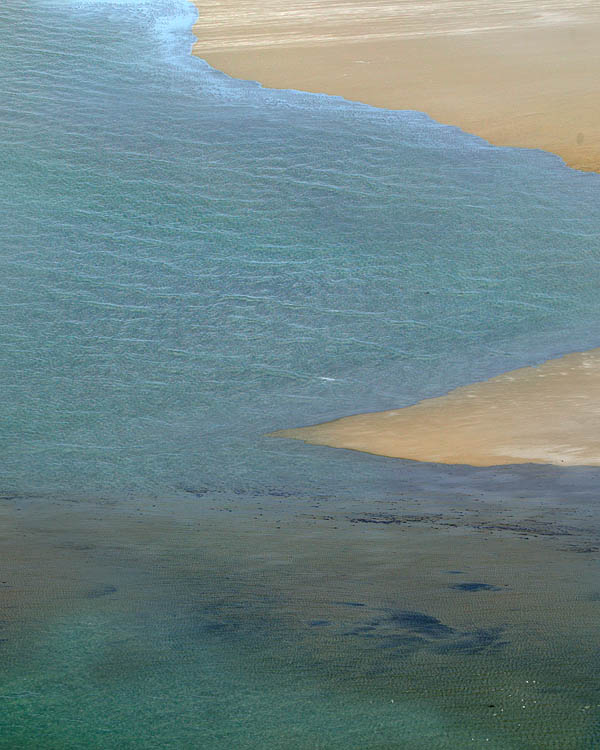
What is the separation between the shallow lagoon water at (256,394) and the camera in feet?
9.82

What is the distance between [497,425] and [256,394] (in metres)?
1.99

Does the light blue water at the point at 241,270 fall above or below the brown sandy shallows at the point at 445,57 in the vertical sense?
below

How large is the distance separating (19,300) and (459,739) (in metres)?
8.11

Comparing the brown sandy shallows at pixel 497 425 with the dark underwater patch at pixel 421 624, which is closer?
the dark underwater patch at pixel 421 624

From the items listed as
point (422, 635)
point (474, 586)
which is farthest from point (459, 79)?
point (422, 635)

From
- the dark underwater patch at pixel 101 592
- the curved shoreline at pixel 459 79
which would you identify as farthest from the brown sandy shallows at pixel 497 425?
the dark underwater patch at pixel 101 592

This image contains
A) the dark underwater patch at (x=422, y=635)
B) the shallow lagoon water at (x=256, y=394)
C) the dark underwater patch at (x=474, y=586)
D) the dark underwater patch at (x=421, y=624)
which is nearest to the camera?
the shallow lagoon water at (x=256, y=394)

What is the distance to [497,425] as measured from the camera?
7625 millimetres

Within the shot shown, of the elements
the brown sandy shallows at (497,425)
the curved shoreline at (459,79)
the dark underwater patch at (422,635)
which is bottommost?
the dark underwater patch at (422,635)

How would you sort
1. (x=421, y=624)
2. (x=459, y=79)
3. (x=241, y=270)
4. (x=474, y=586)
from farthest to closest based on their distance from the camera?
(x=459, y=79), (x=241, y=270), (x=474, y=586), (x=421, y=624)

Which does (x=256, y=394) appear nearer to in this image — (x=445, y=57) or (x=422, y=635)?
(x=422, y=635)

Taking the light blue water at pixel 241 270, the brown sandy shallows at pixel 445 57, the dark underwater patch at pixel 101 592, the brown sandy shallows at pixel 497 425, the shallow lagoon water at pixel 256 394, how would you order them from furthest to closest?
the brown sandy shallows at pixel 445 57 → the light blue water at pixel 241 270 → the brown sandy shallows at pixel 497 425 → the dark underwater patch at pixel 101 592 → the shallow lagoon water at pixel 256 394

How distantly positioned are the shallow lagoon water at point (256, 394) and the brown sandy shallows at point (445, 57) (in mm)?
599

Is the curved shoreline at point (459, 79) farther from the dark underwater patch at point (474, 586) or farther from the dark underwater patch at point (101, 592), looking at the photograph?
the dark underwater patch at point (101, 592)
